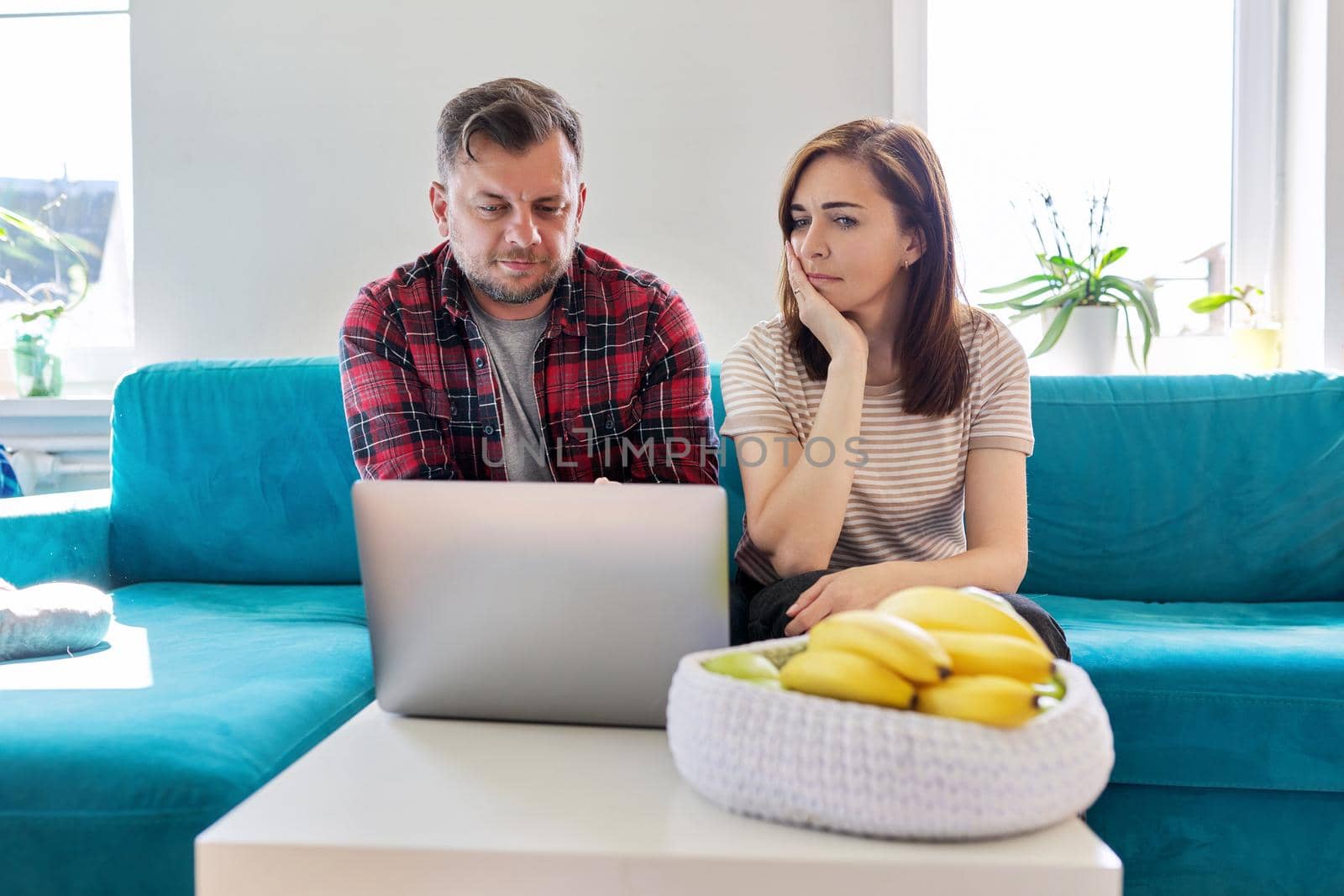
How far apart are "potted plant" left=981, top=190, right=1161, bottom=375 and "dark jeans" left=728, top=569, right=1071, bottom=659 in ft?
3.37

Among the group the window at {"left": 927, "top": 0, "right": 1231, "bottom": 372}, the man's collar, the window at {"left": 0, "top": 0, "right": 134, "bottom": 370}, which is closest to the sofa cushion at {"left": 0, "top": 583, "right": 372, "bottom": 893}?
the man's collar

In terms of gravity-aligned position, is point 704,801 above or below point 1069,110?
below

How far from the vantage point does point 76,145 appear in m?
2.62

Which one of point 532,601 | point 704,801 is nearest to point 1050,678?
point 704,801

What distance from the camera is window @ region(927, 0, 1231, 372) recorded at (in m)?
2.45

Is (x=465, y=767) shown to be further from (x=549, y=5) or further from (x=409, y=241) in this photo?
(x=549, y=5)

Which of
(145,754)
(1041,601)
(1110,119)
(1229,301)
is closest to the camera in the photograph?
(145,754)

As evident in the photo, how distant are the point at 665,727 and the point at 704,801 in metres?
0.17

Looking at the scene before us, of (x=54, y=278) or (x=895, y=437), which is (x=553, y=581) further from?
(x=54, y=278)

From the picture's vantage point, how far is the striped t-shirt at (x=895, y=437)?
1.43m

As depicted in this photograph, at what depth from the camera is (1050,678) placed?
678 mm

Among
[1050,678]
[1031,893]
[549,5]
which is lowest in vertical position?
[1031,893]

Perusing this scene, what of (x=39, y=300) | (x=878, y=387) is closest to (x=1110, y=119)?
(x=878, y=387)

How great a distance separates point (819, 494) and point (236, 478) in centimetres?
111
